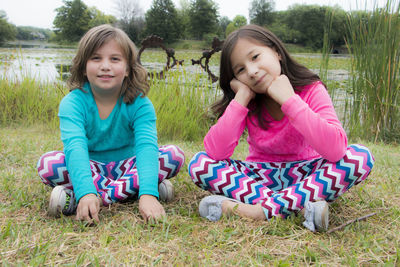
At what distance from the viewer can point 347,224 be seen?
50.0 inches

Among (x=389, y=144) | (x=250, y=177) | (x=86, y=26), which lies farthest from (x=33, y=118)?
(x=86, y=26)

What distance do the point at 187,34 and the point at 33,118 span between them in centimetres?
1321

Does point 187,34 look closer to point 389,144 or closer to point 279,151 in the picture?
point 389,144

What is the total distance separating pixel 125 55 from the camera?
1470mm

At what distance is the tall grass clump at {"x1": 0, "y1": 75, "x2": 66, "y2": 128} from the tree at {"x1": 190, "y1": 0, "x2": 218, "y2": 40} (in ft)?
43.6

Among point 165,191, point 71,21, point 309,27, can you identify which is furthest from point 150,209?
point 71,21

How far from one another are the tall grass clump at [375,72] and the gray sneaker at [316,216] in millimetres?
2246

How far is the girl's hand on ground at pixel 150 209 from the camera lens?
1266 millimetres

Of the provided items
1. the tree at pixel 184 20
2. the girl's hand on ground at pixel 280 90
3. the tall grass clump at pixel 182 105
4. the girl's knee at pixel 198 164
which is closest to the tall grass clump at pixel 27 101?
the tall grass clump at pixel 182 105

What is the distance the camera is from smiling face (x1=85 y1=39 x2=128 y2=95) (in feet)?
4.59

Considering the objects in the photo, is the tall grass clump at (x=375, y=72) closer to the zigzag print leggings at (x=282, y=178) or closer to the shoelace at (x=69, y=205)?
the zigzag print leggings at (x=282, y=178)

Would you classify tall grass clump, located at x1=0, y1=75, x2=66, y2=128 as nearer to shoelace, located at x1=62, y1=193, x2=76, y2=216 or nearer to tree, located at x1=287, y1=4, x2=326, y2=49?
shoelace, located at x1=62, y1=193, x2=76, y2=216

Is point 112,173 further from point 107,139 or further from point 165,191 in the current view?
point 165,191

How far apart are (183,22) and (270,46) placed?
52.3 ft
